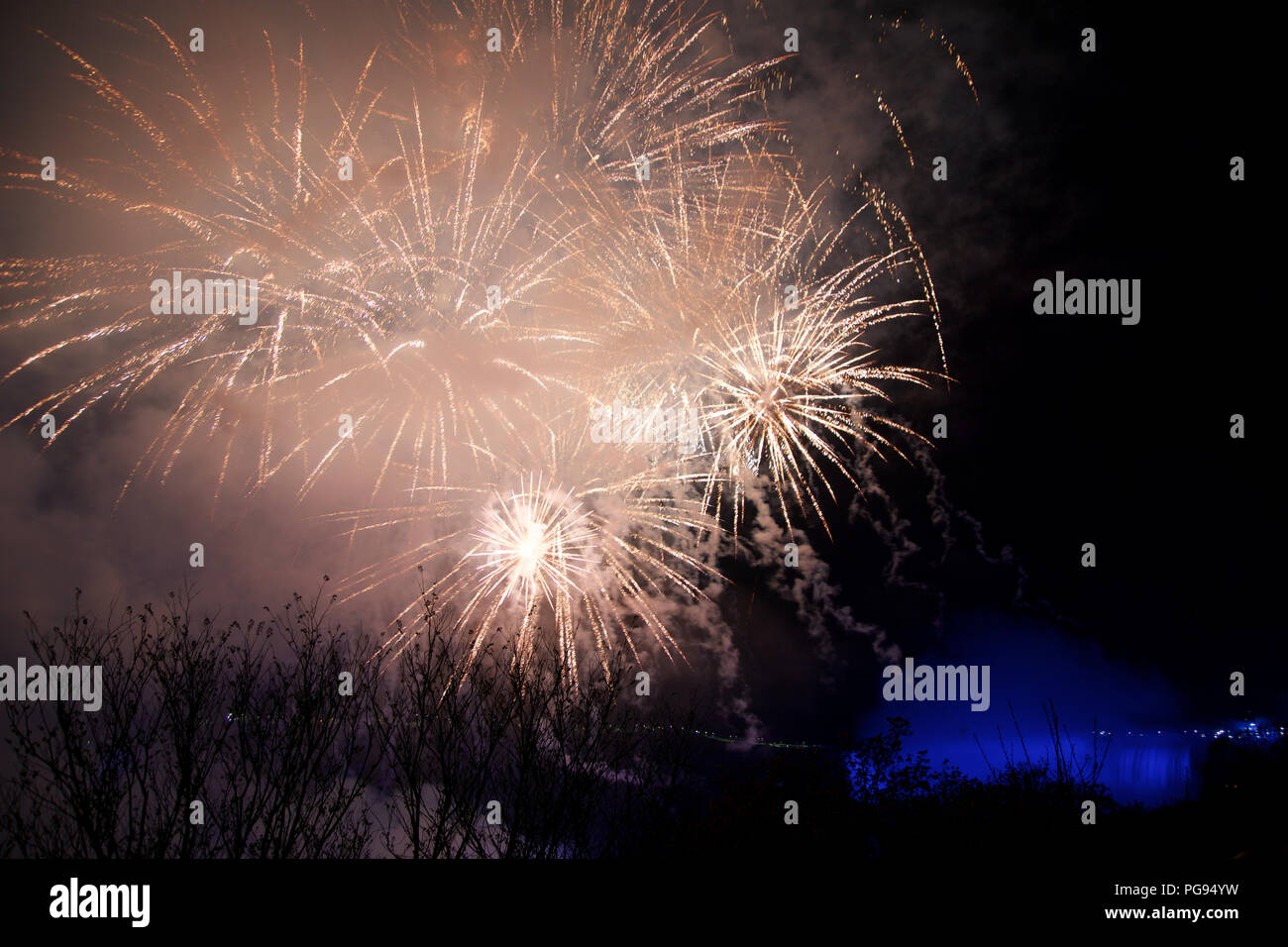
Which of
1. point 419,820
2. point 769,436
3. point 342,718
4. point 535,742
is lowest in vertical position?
point 419,820
